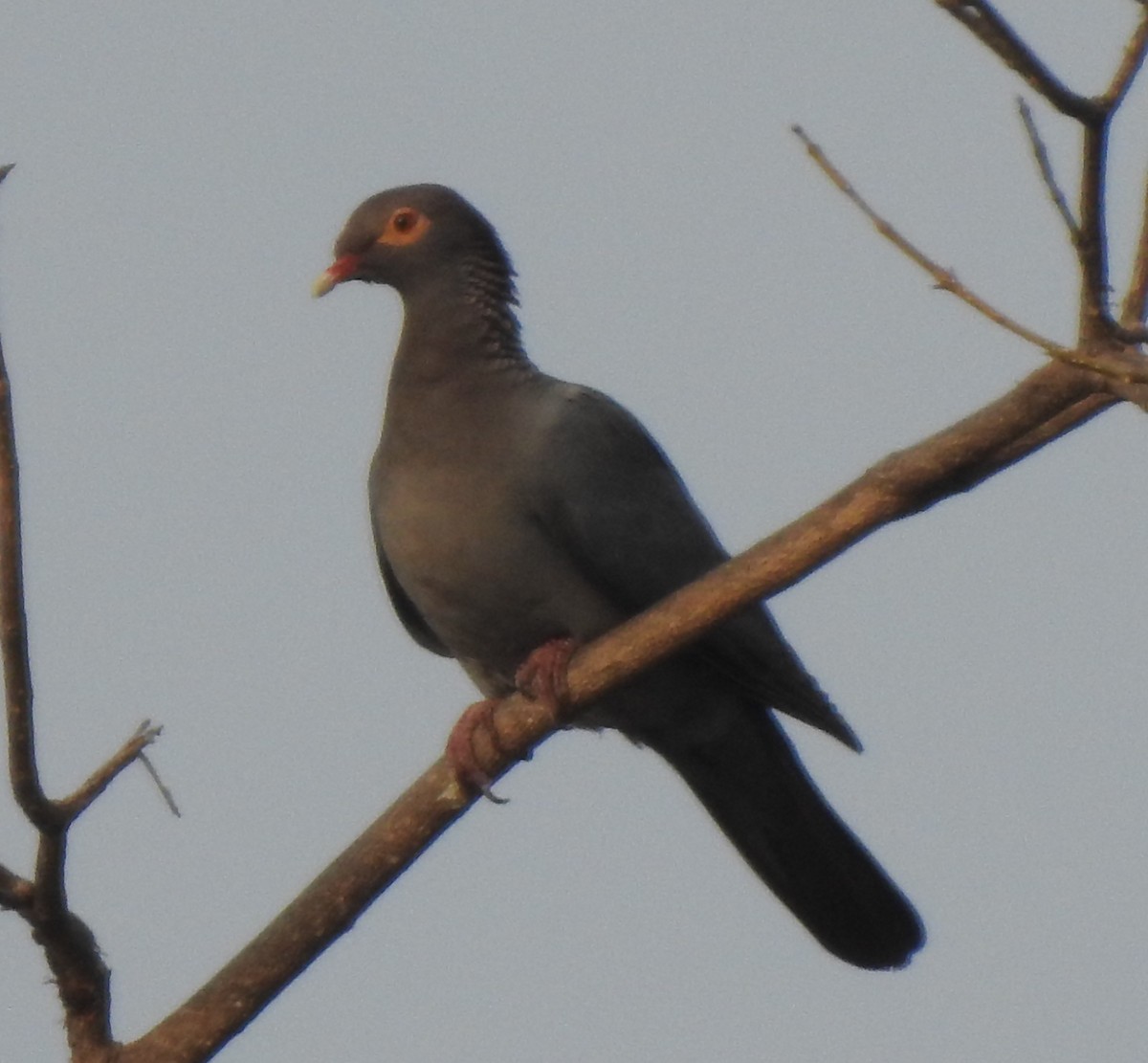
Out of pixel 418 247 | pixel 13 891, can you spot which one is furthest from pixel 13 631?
pixel 418 247

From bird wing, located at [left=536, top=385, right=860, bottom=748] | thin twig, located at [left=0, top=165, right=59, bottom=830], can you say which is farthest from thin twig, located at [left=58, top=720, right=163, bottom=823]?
bird wing, located at [left=536, top=385, right=860, bottom=748]

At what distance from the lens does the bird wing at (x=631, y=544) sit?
207 inches

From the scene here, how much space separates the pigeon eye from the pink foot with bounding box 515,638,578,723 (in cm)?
146

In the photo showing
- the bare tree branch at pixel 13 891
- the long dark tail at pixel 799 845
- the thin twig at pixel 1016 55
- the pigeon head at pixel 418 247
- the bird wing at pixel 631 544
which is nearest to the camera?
the thin twig at pixel 1016 55

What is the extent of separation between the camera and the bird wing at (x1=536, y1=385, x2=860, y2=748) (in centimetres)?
525

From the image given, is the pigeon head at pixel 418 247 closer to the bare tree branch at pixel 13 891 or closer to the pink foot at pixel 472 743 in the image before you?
the pink foot at pixel 472 743

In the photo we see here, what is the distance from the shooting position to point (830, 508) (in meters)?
3.97

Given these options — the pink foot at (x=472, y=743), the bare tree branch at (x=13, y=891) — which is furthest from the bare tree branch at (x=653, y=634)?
the bare tree branch at (x=13, y=891)

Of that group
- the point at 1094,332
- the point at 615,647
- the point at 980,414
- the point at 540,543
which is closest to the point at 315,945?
the point at 615,647

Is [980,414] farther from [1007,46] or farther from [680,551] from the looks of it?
[680,551]

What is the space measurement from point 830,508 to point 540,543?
1.40 meters

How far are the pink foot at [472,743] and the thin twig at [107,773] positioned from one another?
0.74 meters

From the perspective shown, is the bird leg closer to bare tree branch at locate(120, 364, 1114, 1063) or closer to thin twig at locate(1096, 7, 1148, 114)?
bare tree branch at locate(120, 364, 1114, 1063)

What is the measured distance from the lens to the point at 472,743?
15.7ft
